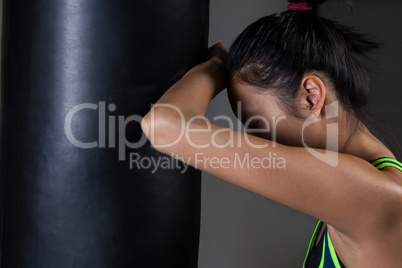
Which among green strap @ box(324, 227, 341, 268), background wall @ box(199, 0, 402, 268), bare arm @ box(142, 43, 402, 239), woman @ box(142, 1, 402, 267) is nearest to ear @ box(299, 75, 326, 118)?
woman @ box(142, 1, 402, 267)

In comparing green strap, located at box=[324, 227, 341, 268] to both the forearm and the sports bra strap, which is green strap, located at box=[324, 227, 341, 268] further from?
the forearm

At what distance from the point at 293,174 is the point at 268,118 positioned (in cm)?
17

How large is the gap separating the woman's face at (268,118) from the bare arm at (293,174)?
0.12m

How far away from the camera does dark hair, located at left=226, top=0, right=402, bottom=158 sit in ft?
2.75

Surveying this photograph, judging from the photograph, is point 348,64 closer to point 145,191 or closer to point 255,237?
point 145,191

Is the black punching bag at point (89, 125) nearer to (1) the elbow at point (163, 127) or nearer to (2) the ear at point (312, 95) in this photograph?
(1) the elbow at point (163, 127)

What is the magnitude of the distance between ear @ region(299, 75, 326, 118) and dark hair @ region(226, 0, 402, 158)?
1 centimetres

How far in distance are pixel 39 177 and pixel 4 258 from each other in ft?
0.64

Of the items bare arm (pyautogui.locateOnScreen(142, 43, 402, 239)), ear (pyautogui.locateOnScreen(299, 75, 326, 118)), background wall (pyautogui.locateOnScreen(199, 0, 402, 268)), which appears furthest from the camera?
background wall (pyautogui.locateOnScreen(199, 0, 402, 268))

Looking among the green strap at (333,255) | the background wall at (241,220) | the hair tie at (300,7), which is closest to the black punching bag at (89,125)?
the hair tie at (300,7)

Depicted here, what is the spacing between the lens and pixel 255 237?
216cm

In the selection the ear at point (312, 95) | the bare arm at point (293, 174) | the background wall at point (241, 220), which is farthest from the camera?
the background wall at point (241, 220)

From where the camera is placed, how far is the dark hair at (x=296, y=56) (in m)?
0.84

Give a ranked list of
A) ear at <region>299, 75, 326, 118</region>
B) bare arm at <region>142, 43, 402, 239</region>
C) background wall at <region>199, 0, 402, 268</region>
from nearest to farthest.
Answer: bare arm at <region>142, 43, 402, 239</region>, ear at <region>299, 75, 326, 118</region>, background wall at <region>199, 0, 402, 268</region>
